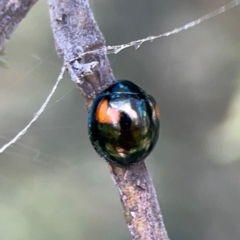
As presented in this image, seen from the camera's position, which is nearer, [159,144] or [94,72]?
[94,72]

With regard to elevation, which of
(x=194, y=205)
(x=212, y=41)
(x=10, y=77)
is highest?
(x=10, y=77)

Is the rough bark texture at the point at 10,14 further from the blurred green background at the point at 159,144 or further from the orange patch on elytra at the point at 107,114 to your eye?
the blurred green background at the point at 159,144

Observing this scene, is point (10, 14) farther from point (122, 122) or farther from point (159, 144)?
point (159, 144)

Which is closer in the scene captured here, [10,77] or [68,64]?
[68,64]

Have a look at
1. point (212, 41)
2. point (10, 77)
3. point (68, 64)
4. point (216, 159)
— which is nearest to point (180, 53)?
point (212, 41)

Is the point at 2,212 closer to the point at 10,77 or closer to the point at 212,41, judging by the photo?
the point at 10,77

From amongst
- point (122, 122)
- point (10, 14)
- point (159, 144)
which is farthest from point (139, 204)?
point (159, 144)
